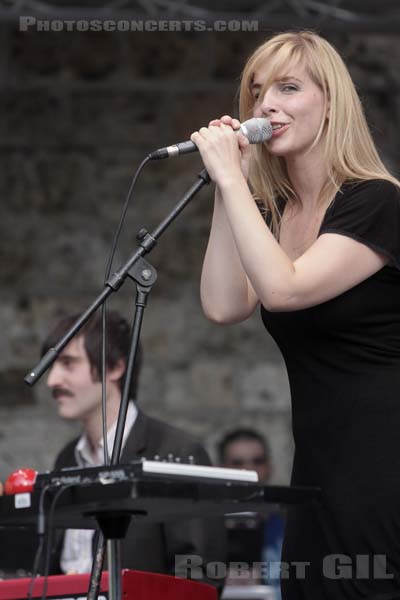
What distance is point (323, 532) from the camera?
2209 millimetres

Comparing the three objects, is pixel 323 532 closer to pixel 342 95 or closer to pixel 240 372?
pixel 342 95

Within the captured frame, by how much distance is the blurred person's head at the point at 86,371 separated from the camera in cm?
387

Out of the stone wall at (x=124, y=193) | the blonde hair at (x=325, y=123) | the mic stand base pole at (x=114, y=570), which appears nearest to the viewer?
the mic stand base pole at (x=114, y=570)

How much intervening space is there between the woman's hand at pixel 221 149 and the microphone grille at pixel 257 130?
0.04 ft

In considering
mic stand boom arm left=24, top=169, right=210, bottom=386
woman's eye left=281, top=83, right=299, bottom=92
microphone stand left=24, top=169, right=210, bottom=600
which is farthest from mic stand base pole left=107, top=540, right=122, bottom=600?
woman's eye left=281, top=83, right=299, bottom=92

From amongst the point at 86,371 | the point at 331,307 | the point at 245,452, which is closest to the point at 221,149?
the point at 331,307

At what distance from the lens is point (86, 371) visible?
391cm

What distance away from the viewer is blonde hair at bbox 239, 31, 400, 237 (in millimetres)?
2377

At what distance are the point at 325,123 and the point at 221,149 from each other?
0.28 m

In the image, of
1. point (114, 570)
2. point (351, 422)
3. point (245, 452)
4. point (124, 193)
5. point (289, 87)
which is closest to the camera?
point (114, 570)

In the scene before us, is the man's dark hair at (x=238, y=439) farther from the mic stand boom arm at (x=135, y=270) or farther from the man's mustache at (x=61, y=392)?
the mic stand boom arm at (x=135, y=270)

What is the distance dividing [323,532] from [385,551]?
0.39 feet

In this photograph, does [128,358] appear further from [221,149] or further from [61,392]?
[61,392]

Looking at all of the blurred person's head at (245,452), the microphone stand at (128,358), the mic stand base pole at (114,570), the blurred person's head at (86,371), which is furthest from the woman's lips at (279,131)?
the blurred person's head at (245,452)
